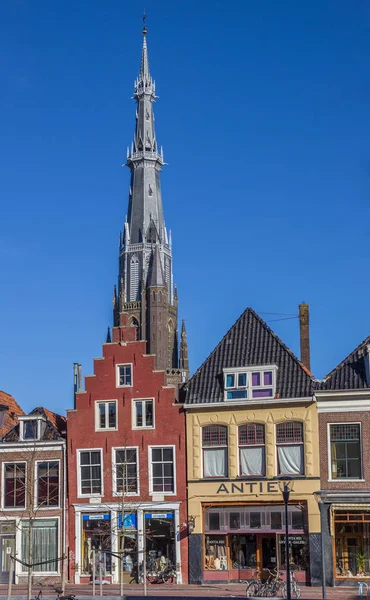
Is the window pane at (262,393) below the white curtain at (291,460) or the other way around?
the other way around

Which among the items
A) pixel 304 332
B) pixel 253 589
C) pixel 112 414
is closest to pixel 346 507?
pixel 253 589

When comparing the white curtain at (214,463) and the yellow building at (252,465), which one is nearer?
the yellow building at (252,465)

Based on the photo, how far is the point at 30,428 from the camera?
5153 cm

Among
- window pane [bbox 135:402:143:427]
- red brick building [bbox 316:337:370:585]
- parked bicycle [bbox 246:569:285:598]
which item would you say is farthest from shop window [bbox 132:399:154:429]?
parked bicycle [bbox 246:569:285:598]

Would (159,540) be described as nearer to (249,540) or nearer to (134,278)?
(249,540)

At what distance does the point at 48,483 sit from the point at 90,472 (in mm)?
2398

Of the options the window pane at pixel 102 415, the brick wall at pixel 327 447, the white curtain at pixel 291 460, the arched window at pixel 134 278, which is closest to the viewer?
the brick wall at pixel 327 447

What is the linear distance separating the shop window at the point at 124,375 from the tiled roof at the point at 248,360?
3.20 metres

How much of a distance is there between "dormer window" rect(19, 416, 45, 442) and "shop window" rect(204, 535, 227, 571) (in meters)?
10.5

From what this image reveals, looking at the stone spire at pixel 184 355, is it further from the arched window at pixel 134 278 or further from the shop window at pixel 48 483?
the shop window at pixel 48 483

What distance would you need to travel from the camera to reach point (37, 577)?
49469 millimetres

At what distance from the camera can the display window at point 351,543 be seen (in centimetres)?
4506

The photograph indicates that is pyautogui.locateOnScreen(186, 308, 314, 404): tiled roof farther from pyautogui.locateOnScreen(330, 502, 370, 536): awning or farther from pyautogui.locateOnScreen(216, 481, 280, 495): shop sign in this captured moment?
pyautogui.locateOnScreen(330, 502, 370, 536): awning

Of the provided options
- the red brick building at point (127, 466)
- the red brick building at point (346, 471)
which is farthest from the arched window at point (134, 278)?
the red brick building at point (346, 471)
